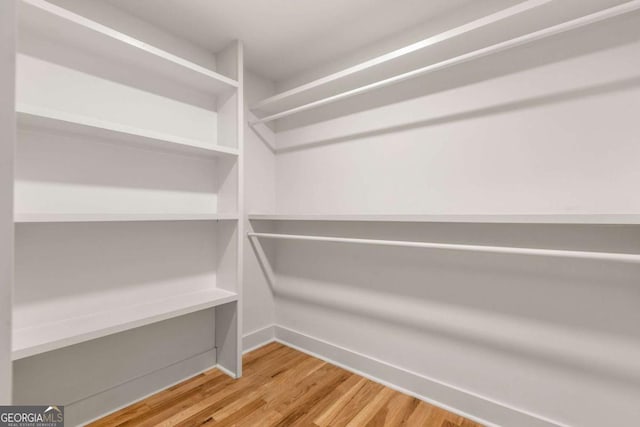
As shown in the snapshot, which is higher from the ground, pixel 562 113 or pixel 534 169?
pixel 562 113

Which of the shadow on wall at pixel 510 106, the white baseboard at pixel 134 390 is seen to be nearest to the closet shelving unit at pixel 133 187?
the white baseboard at pixel 134 390

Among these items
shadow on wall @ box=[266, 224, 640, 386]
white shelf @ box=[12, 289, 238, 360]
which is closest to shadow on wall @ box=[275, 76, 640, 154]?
shadow on wall @ box=[266, 224, 640, 386]

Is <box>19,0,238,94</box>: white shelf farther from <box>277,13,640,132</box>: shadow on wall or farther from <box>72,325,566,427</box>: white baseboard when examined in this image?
<box>72,325,566,427</box>: white baseboard

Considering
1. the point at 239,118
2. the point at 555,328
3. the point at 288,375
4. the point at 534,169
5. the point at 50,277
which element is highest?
the point at 239,118

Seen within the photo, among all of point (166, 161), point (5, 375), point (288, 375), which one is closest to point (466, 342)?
point (288, 375)

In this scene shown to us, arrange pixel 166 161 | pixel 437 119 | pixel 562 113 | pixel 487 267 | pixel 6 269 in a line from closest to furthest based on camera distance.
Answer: pixel 6 269, pixel 562 113, pixel 487 267, pixel 437 119, pixel 166 161

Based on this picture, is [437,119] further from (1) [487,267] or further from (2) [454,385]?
(2) [454,385]

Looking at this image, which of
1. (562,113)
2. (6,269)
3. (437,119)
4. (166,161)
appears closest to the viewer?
(6,269)

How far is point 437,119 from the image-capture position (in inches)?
61.7

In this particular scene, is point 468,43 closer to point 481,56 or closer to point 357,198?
point 481,56

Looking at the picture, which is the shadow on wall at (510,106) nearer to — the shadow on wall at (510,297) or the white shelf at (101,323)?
the shadow on wall at (510,297)

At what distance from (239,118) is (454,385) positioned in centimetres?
200

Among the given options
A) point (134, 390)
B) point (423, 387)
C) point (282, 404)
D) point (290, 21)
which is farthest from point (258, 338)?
point (290, 21)

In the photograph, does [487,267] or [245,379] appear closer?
[487,267]
